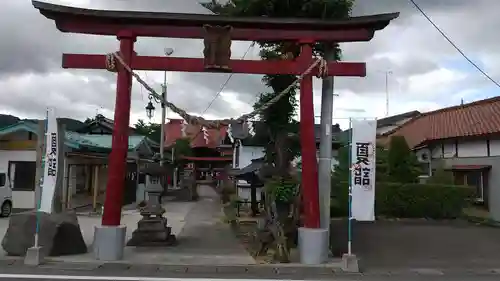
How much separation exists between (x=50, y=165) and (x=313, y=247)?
20.6 ft

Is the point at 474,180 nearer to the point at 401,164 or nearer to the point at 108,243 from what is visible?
the point at 401,164

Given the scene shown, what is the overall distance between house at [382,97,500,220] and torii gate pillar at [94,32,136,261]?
15.1 meters

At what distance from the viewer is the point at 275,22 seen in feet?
36.1

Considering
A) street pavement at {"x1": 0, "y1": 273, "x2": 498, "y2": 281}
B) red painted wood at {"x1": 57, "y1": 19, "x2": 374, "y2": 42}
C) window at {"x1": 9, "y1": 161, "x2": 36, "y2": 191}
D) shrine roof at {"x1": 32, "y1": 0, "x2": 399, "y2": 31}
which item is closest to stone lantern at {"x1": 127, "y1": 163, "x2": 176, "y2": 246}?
street pavement at {"x1": 0, "y1": 273, "x2": 498, "y2": 281}

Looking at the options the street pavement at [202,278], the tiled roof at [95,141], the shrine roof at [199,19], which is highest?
the shrine roof at [199,19]

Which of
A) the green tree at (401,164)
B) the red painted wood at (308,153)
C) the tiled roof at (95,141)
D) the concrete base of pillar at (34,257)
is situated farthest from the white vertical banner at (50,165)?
the green tree at (401,164)

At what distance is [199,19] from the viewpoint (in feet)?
36.2

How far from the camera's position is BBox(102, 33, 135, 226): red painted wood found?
1057cm

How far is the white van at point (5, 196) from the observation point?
65.0ft

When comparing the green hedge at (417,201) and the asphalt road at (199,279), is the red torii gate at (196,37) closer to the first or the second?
the asphalt road at (199,279)

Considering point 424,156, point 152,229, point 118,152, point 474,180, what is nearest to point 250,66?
point 118,152

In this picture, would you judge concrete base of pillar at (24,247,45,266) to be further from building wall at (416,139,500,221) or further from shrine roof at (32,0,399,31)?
building wall at (416,139,500,221)

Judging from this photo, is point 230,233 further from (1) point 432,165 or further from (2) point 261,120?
(1) point 432,165

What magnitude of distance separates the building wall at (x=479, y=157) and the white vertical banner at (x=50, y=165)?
1690 centimetres
